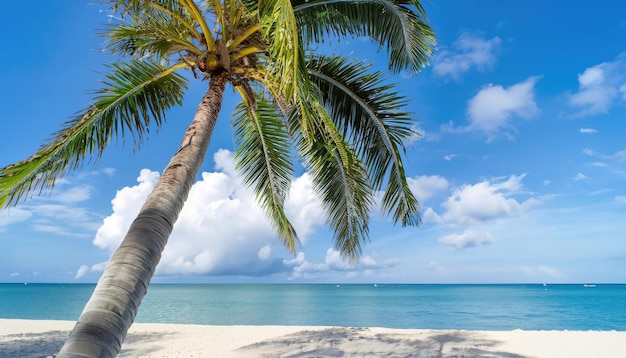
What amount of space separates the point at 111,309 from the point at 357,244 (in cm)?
561

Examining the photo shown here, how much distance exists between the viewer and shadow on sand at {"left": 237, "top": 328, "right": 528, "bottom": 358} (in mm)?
9266

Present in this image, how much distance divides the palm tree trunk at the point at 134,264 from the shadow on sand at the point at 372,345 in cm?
605

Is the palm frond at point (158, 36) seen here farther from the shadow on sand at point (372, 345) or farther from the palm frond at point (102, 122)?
the shadow on sand at point (372, 345)

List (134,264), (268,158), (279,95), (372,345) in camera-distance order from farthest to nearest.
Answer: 1. (372,345)
2. (268,158)
3. (279,95)
4. (134,264)

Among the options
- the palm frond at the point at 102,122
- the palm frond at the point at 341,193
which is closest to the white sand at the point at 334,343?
the palm frond at the point at 341,193

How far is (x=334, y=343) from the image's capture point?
10312 mm

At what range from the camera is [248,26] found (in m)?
5.57

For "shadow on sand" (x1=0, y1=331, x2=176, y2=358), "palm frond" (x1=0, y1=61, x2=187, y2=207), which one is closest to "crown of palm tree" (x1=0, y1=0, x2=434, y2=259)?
"palm frond" (x1=0, y1=61, x2=187, y2=207)

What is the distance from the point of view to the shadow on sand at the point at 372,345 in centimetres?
927

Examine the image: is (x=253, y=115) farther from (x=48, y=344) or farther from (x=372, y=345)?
(x=48, y=344)

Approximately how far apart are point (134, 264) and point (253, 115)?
385 cm

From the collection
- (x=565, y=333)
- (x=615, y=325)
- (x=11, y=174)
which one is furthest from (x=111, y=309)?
(x=615, y=325)

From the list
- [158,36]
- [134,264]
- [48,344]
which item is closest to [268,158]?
[158,36]

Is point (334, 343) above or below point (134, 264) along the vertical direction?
below
